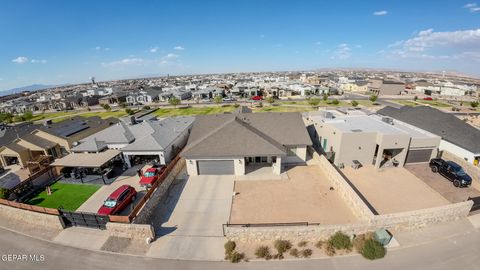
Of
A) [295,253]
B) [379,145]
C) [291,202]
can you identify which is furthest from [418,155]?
[295,253]

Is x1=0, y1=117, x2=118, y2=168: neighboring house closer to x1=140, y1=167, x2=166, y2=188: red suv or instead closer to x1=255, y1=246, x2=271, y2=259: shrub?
x1=140, y1=167, x2=166, y2=188: red suv

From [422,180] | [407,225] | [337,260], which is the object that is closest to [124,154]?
[337,260]

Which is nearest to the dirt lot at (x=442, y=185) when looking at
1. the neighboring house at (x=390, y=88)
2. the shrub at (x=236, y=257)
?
the shrub at (x=236, y=257)

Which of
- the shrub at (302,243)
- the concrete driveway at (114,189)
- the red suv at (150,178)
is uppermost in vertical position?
the red suv at (150,178)

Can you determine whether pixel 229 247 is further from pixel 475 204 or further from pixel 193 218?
pixel 475 204

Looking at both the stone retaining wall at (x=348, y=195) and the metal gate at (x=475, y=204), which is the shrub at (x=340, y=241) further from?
the metal gate at (x=475, y=204)

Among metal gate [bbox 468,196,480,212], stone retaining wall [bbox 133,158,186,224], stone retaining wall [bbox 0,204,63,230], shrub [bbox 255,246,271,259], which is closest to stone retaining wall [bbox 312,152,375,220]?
shrub [bbox 255,246,271,259]

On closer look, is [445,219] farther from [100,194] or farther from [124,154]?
[124,154]
